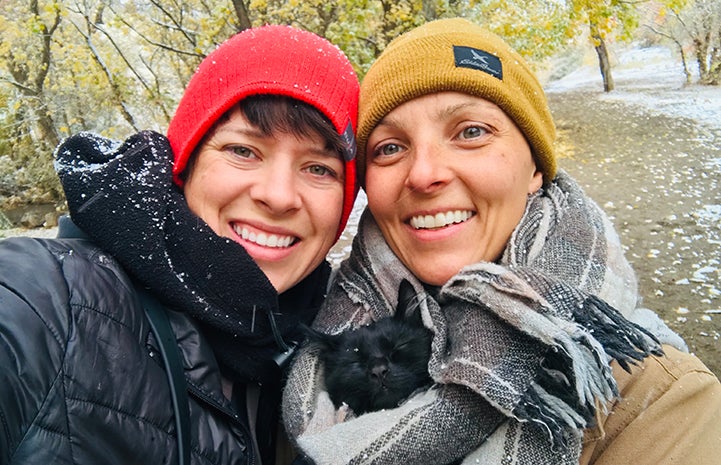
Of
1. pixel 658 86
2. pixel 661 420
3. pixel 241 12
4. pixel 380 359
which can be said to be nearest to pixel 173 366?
pixel 380 359

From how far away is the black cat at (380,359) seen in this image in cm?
182

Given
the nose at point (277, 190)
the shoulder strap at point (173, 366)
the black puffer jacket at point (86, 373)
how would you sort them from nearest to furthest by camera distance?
the black puffer jacket at point (86, 373) → the shoulder strap at point (173, 366) → the nose at point (277, 190)

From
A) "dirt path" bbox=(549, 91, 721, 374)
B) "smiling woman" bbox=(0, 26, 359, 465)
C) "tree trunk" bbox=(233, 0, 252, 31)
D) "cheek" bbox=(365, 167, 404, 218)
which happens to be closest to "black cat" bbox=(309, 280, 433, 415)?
"smiling woman" bbox=(0, 26, 359, 465)

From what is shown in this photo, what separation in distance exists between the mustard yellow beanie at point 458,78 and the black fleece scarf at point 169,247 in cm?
75

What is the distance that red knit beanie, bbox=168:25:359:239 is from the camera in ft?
5.63

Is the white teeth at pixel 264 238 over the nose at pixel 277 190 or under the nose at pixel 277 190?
under

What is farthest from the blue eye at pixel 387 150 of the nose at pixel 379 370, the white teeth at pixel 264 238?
the nose at pixel 379 370

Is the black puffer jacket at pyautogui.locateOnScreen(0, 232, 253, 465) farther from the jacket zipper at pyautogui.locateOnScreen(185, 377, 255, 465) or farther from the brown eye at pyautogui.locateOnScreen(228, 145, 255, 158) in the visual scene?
the brown eye at pyautogui.locateOnScreen(228, 145, 255, 158)

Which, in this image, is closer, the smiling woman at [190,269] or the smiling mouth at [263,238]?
the smiling woman at [190,269]

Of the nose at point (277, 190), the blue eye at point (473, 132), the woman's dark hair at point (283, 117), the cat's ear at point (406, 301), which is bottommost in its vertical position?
the cat's ear at point (406, 301)

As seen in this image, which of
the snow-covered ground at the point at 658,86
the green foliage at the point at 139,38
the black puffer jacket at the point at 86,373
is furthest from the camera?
the snow-covered ground at the point at 658,86

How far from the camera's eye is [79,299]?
4.01 ft

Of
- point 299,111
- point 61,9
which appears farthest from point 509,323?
point 61,9

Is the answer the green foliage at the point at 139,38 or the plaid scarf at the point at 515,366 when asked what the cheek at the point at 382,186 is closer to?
the plaid scarf at the point at 515,366
